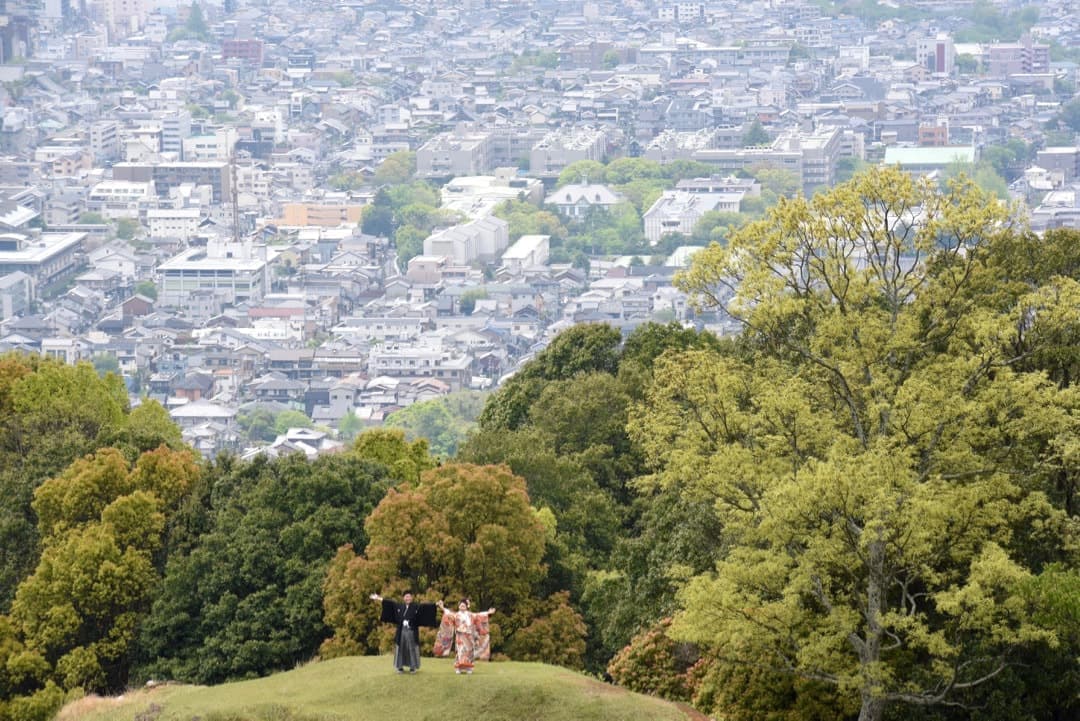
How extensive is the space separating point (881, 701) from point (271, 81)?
5814 inches

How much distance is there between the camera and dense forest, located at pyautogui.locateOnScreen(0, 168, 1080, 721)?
1584 centimetres

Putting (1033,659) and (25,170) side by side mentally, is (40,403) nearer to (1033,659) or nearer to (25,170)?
(1033,659)

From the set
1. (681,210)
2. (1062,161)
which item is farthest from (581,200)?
(1062,161)

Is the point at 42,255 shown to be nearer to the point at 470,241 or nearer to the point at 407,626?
the point at 470,241

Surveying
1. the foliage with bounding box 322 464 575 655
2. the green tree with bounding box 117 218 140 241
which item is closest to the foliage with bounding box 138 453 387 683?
the foliage with bounding box 322 464 575 655

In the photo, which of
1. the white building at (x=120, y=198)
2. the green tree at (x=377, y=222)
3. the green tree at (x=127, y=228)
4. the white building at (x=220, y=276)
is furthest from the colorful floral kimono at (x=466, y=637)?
the white building at (x=120, y=198)

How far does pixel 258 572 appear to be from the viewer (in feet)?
69.4

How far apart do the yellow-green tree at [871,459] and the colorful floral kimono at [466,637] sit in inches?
55.2

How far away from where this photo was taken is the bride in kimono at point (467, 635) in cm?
1573

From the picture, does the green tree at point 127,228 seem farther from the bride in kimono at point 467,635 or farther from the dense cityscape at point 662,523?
the bride in kimono at point 467,635

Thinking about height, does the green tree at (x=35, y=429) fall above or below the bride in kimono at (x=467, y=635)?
below

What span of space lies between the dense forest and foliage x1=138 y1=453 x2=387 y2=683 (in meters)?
0.03

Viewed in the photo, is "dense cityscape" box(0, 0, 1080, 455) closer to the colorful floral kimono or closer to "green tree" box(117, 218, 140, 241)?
"green tree" box(117, 218, 140, 241)

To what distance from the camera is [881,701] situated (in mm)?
15836
